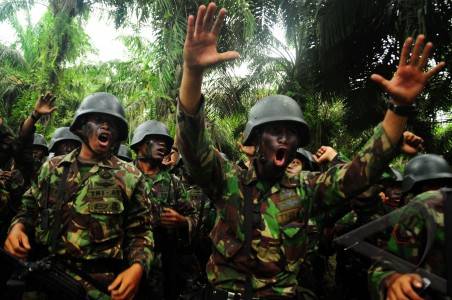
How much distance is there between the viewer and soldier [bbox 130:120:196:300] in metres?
4.97

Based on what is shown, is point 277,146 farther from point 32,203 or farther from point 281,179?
point 32,203

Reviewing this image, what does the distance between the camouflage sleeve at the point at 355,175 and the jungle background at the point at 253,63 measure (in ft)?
12.9

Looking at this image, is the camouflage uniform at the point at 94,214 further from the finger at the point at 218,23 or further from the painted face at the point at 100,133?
→ the finger at the point at 218,23

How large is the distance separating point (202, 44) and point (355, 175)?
43.1 inches

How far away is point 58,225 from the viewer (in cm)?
312

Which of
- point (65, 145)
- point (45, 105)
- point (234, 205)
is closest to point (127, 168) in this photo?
point (234, 205)

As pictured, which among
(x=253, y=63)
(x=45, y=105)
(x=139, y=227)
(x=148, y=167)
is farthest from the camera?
(x=253, y=63)

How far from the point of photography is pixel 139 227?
3.32m

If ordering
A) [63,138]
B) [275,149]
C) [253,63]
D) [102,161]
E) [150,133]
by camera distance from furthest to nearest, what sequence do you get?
[253,63] → [63,138] → [150,133] → [102,161] → [275,149]

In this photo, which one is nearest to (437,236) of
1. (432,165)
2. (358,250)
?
(358,250)

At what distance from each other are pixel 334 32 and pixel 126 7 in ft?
18.3

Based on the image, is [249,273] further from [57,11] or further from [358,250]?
[57,11]

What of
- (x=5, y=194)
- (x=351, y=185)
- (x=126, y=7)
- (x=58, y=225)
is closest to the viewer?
(x=351, y=185)

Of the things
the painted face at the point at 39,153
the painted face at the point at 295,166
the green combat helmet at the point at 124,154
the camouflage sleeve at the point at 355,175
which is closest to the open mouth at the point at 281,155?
the camouflage sleeve at the point at 355,175
